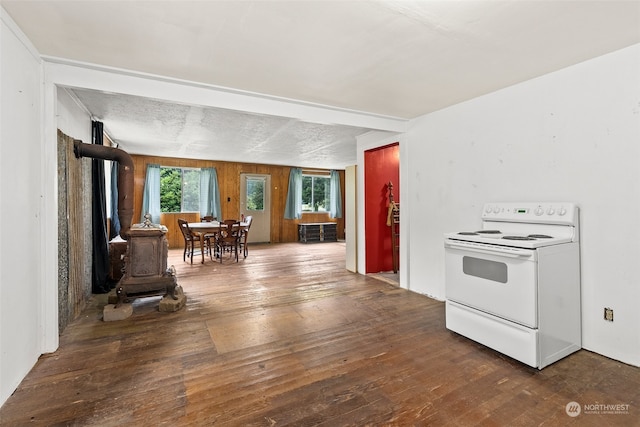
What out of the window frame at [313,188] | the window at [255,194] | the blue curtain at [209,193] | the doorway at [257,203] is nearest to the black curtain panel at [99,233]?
the blue curtain at [209,193]

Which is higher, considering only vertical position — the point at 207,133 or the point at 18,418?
the point at 207,133

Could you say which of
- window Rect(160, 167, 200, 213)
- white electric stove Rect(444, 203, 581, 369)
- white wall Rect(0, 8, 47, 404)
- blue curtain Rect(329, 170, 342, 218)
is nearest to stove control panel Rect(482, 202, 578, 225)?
white electric stove Rect(444, 203, 581, 369)

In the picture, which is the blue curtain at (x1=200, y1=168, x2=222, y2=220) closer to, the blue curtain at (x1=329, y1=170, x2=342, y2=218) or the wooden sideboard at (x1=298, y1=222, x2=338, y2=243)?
the wooden sideboard at (x1=298, y1=222, x2=338, y2=243)

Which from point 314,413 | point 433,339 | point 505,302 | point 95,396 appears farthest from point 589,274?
point 95,396

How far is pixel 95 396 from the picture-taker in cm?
177

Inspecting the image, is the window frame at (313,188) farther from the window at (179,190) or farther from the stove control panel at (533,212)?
the stove control panel at (533,212)

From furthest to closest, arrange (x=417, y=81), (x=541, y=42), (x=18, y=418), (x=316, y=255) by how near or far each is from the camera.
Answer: (x=316, y=255) < (x=417, y=81) < (x=541, y=42) < (x=18, y=418)

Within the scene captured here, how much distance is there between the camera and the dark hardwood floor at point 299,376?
Result: 1.61m

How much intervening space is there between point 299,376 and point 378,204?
3366 millimetres

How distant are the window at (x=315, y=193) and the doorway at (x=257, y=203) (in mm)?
1311

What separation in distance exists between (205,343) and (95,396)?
0.80 metres

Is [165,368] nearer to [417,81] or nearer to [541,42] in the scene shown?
[417,81]

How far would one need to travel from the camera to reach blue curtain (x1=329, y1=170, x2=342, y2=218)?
991 centimetres

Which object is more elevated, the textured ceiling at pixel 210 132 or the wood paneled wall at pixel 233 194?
the textured ceiling at pixel 210 132
